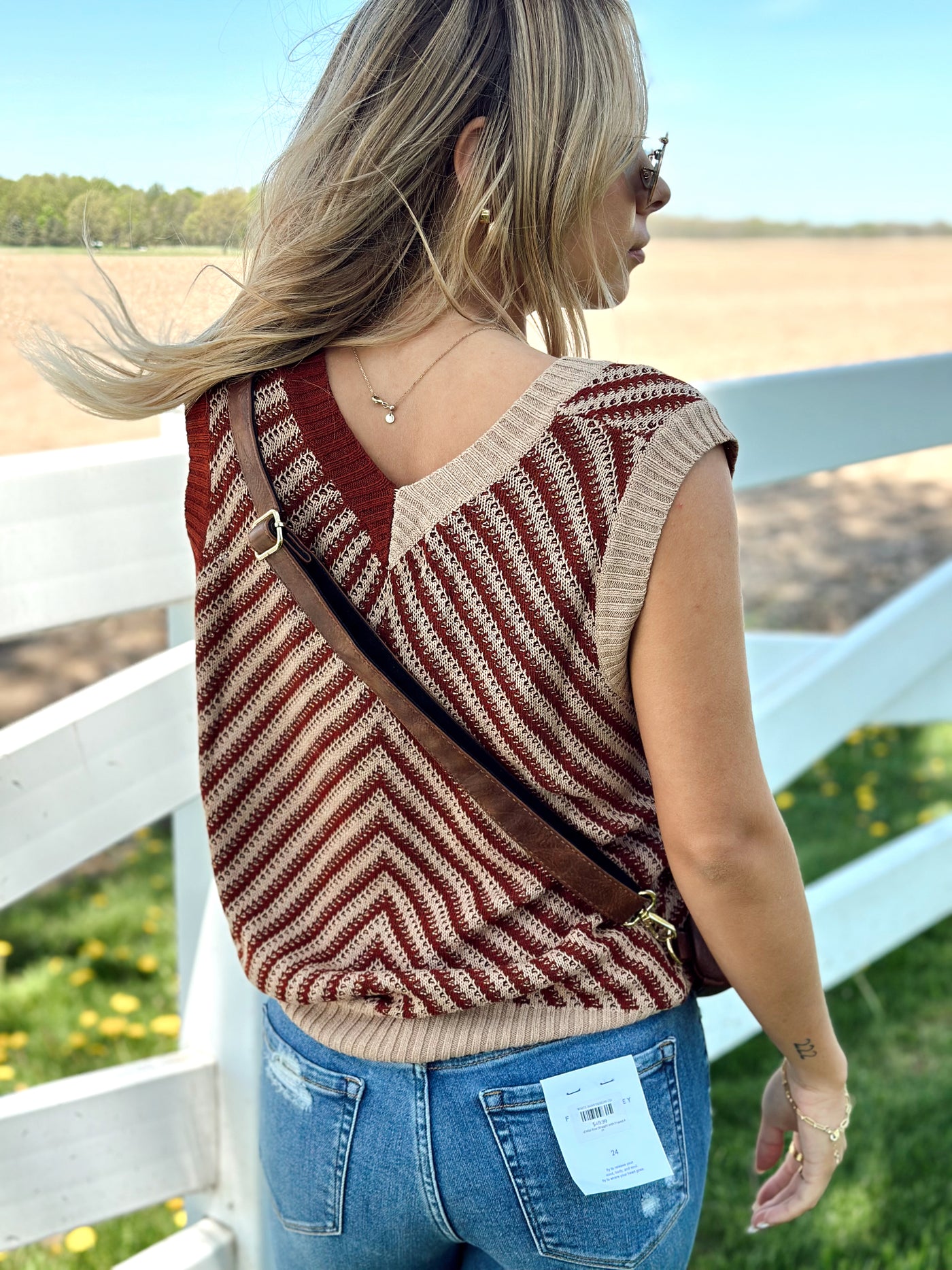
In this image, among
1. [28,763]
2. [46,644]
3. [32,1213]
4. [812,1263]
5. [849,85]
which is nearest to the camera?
[28,763]

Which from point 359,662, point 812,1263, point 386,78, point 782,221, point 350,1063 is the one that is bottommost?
point 812,1263

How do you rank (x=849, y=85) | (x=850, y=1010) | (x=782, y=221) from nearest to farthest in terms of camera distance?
(x=850, y=1010)
(x=849, y=85)
(x=782, y=221)

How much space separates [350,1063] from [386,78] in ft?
2.96

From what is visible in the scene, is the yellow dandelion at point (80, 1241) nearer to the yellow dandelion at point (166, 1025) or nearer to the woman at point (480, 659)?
the yellow dandelion at point (166, 1025)

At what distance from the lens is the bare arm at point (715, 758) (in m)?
0.95

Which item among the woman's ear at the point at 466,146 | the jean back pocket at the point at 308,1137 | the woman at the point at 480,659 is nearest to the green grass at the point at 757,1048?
the jean back pocket at the point at 308,1137

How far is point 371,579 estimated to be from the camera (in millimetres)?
1021

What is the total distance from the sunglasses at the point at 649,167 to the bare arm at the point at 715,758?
377mm

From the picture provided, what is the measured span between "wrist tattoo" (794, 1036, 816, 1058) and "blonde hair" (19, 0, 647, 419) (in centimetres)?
74

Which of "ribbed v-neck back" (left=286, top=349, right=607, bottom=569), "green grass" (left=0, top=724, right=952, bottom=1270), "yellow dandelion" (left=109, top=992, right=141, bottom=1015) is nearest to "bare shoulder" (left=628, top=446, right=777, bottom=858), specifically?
"ribbed v-neck back" (left=286, top=349, right=607, bottom=569)

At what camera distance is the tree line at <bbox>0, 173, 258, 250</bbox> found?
137 centimetres

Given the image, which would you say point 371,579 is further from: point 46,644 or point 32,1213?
point 46,644

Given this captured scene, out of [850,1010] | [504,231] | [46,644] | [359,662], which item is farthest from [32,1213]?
[46,644]

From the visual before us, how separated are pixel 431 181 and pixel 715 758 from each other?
0.58 metres
